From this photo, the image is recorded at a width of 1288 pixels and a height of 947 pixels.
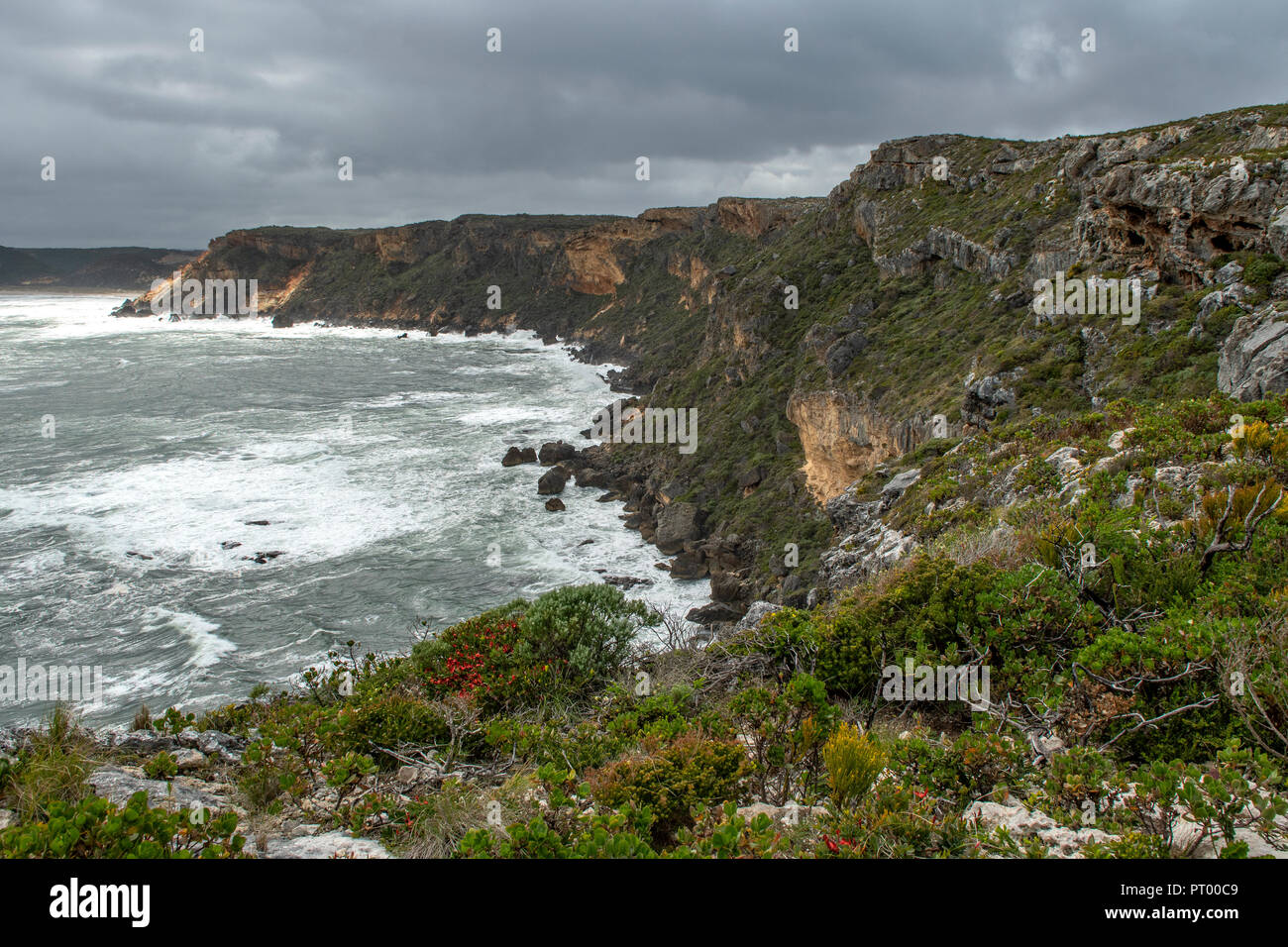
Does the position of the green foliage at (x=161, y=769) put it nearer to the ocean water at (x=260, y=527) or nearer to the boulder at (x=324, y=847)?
the boulder at (x=324, y=847)

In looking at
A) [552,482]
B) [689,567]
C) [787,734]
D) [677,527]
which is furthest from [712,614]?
[787,734]

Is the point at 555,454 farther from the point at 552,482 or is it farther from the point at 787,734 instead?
the point at 787,734

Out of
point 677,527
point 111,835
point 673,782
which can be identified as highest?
point 111,835

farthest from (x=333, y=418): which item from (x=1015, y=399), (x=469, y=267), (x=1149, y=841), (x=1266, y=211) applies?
(x=469, y=267)

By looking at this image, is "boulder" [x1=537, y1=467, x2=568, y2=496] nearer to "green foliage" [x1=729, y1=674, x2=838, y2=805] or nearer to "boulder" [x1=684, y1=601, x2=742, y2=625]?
"boulder" [x1=684, y1=601, x2=742, y2=625]

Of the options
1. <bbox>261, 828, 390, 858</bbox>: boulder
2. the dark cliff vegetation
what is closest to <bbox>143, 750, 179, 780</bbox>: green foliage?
the dark cliff vegetation
